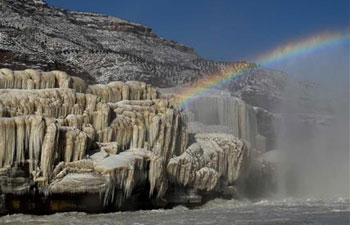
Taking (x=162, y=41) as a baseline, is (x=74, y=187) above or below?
below

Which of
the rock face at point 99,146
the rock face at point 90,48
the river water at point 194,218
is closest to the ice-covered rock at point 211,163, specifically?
the rock face at point 99,146

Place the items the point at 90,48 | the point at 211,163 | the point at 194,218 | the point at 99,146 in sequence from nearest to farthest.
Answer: the point at 194,218, the point at 99,146, the point at 211,163, the point at 90,48

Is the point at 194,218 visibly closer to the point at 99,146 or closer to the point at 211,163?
the point at 99,146

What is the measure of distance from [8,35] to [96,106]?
4465 centimetres

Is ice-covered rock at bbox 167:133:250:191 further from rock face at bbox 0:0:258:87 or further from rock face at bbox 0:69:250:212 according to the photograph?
rock face at bbox 0:0:258:87

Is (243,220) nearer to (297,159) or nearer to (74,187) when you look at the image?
(74,187)

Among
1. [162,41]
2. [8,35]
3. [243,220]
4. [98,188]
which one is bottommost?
[243,220]

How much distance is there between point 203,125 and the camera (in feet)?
118

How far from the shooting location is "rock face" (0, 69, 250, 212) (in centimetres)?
1875

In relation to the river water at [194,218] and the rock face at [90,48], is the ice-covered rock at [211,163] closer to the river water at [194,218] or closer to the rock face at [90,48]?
the river water at [194,218]

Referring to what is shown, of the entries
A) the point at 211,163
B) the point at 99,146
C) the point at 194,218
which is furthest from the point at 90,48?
the point at 194,218

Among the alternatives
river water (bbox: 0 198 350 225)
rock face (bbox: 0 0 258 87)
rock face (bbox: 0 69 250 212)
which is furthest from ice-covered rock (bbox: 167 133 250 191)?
rock face (bbox: 0 0 258 87)

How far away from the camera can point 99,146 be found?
2166 cm

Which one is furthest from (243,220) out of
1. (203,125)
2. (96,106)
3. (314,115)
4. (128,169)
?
(314,115)
